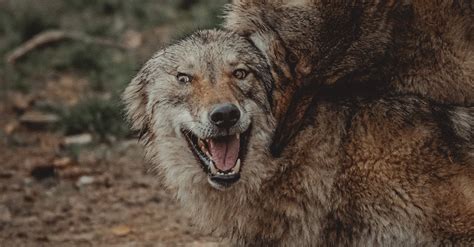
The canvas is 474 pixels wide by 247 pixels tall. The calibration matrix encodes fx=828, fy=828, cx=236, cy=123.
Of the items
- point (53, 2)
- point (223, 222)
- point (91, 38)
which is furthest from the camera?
point (53, 2)

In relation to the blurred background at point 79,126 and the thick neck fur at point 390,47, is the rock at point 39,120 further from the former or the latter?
the thick neck fur at point 390,47

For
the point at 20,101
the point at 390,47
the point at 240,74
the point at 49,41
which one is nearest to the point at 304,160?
the point at 240,74

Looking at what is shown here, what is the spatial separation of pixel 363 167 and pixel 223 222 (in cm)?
76

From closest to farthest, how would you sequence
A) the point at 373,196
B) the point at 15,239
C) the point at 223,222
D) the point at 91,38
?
the point at 373,196 < the point at 223,222 < the point at 15,239 < the point at 91,38

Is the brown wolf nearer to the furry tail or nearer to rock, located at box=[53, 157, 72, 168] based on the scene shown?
the furry tail

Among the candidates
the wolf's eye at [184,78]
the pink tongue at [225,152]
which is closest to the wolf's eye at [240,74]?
the wolf's eye at [184,78]

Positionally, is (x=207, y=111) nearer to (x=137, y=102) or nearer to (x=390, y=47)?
(x=137, y=102)

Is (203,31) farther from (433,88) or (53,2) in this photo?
(53,2)

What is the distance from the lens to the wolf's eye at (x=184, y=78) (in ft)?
13.2

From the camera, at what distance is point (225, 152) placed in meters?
3.79

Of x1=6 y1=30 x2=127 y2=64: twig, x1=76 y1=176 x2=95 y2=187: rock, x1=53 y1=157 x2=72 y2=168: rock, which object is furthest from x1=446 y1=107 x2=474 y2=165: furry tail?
x1=6 y1=30 x2=127 y2=64: twig

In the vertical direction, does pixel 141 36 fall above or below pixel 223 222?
above

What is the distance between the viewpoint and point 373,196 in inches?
145

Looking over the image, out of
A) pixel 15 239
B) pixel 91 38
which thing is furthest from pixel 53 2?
pixel 15 239
